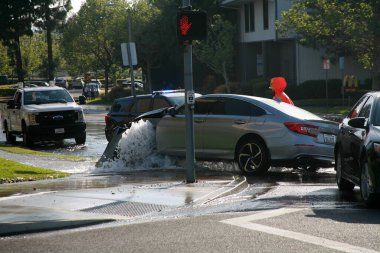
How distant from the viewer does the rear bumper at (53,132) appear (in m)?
27.5

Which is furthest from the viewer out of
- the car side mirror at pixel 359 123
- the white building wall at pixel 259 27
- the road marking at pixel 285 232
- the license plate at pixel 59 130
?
the white building wall at pixel 259 27

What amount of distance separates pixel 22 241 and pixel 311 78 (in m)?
48.3

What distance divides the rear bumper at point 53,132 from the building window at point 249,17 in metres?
35.5

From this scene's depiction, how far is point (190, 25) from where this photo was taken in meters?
14.5

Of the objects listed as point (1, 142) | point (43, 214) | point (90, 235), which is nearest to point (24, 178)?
point (43, 214)

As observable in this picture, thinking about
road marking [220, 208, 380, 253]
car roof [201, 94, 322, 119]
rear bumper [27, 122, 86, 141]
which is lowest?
Answer: rear bumper [27, 122, 86, 141]

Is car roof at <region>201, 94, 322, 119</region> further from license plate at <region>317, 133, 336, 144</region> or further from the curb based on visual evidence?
the curb

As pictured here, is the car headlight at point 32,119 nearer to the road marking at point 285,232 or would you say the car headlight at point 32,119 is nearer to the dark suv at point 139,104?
the dark suv at point 139,104

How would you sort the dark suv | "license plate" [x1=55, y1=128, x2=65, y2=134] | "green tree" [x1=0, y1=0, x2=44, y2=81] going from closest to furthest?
the dark suv
"license plate" [x1=55, y1=128, x2=65, y2=134]
"green tree" [x1=0, y1=0, x2=44, y2=81]

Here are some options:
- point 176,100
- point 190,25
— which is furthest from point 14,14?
point 190,25

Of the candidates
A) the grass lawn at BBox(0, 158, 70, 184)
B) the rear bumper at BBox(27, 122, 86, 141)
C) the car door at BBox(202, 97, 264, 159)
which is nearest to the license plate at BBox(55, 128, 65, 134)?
the rear bumper at BBox(27, 122, 86, 141)

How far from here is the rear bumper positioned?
2752 centimetres

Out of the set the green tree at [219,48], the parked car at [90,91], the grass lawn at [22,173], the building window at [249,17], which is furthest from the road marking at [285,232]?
the parked car at [90,91]

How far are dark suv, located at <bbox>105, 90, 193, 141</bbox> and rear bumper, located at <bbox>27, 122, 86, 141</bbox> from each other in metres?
2.33
